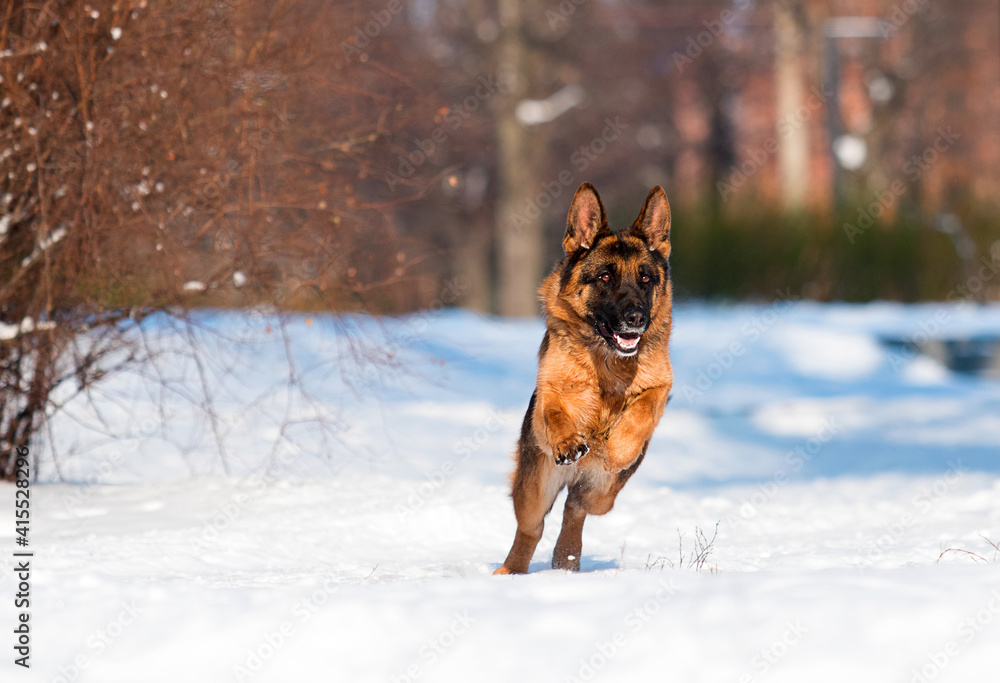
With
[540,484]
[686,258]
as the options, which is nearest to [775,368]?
[686,258]

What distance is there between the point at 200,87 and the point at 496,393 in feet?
27.4

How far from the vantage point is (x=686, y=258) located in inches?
960

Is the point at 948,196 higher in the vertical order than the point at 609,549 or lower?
higher

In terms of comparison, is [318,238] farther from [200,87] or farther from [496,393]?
[496,393]
